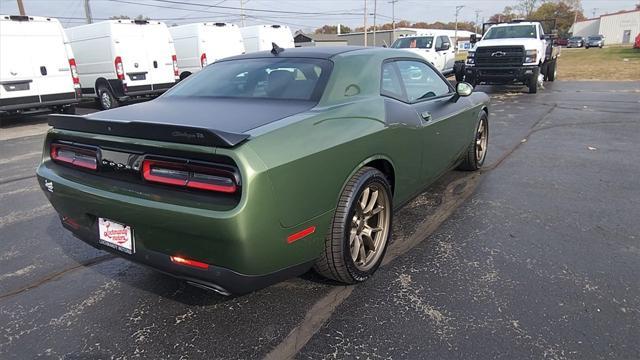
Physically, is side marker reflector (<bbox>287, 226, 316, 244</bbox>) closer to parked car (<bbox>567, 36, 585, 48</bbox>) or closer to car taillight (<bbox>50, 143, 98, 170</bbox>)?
car taillight (<bbox>50, 143, 98, 170</bbox>)

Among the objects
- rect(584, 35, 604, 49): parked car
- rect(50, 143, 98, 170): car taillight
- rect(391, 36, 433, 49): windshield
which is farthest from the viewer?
rect(584, 35, 604, 49): parked car

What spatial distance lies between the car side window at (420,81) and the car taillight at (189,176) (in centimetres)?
198

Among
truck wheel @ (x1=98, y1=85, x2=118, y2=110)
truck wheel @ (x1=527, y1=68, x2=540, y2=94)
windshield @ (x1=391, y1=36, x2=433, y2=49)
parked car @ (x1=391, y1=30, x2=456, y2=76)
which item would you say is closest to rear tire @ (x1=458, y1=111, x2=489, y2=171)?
truck wheel @ (x1=527, y1=68, x2=540, y2=94)

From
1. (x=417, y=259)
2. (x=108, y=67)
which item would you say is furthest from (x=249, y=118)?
(x=108, y=67)

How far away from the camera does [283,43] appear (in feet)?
57.4

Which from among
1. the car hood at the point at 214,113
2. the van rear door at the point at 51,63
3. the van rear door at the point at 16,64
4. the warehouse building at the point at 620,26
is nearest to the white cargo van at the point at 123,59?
the van rear door at the point at 51,63

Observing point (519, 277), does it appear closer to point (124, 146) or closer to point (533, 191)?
point (533, 191)

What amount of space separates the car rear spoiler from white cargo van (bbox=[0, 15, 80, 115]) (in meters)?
9.34

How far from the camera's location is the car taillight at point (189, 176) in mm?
2131

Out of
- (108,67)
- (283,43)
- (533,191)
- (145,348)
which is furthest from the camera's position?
(283,43)

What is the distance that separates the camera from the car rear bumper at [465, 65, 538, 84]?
13586 millimetres

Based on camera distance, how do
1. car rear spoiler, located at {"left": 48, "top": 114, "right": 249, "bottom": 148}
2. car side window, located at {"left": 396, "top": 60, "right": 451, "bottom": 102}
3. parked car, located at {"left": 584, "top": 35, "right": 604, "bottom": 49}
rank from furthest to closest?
1. parked car, located at {"left": 584, "top": 35, "right": 604, "bottom": 49}
2. car side window, located at {"left": 396, "top": 60, "right": 451, "bottom": 102}
3. car rear spoiler, located at {"left": 48, "top": 114, "right": 249, "bottom": 148}

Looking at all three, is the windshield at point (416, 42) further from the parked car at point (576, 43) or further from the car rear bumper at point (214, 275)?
the parked car at point (576, 43)

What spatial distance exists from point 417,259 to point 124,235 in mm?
1981
